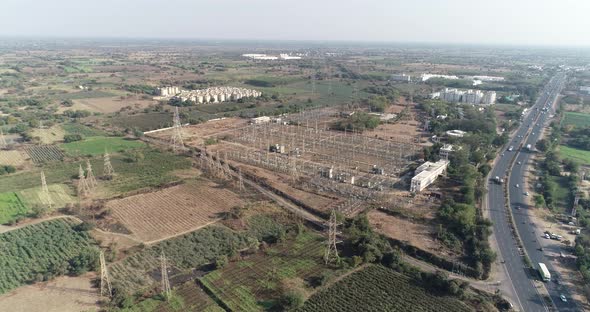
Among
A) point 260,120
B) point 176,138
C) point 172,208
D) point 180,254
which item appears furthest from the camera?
point 260,120

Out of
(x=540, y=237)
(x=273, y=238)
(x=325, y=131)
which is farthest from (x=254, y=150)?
(x=540, y=237)

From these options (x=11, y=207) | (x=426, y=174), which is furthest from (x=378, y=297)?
(x=11, y=207)

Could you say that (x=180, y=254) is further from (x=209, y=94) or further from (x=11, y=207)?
(x=209, y=94)

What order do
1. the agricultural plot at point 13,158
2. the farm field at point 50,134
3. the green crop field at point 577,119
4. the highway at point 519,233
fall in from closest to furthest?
the highway at point 519,233
the agricultural plot at point 13,158
the farm field at point 50,134
the green crop field at point 577,119

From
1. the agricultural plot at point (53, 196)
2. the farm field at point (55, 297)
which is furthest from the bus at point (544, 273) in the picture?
the agricultural plot at point (53, 196)

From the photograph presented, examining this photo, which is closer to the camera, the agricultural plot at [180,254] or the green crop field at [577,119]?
the agricultural plot at [180,254]

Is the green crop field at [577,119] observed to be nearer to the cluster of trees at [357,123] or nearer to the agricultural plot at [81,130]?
the cluster of trees at [357,123]

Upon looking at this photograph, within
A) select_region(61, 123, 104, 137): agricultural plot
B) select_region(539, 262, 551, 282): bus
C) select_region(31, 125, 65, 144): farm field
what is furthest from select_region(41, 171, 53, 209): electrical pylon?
select_region(539, 262, 551, 282): bus
